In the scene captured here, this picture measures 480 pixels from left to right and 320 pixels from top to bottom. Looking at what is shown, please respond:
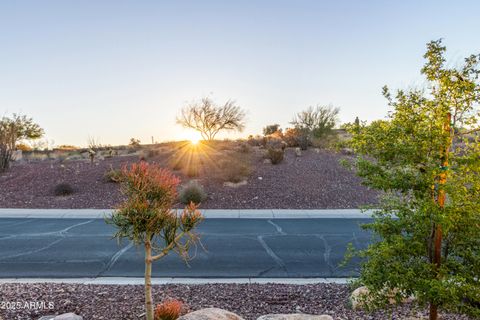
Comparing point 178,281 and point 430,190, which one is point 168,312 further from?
point 430,190

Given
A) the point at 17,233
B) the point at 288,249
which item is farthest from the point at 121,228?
the point at 17,233

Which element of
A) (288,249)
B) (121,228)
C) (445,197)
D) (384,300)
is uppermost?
(445,197)

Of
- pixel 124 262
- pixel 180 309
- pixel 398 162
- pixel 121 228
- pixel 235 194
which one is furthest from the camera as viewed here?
pixel 235 194

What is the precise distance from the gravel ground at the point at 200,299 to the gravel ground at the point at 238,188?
10.4 m

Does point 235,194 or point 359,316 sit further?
point 235,194

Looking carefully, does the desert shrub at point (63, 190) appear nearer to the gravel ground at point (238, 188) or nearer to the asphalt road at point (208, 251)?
the gravel ground at point (238, 188)

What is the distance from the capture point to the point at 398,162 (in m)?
4.21

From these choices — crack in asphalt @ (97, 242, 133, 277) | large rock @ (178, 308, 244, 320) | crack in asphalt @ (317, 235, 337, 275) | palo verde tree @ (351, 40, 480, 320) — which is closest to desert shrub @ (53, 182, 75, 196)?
crack in asphalt @ (97, 242, 133, 277)

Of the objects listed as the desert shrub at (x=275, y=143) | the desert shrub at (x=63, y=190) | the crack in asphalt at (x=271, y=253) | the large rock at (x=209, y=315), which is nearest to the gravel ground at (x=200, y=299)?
the large rock at (x=209, y=315)

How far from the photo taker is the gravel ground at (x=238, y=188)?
18.0 metres

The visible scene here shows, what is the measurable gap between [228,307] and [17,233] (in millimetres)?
9515

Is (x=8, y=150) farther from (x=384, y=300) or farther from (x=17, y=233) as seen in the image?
(x=384, y=300)

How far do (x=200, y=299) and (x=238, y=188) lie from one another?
13472mm

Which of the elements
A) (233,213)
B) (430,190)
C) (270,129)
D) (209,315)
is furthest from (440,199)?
(270,129)
